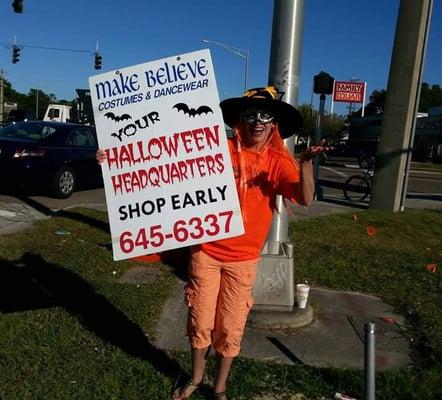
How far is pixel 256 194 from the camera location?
295cm

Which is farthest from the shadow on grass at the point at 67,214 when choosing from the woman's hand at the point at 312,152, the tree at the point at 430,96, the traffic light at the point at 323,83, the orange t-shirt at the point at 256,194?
the tree at the point at 430,96

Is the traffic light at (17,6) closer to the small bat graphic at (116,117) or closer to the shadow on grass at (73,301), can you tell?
the shadow on grass at (73,301)

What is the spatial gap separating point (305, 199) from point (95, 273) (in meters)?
3.21

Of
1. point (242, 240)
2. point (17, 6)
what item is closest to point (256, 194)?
point (242, 240)

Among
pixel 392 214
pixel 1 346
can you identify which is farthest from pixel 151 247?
pixel 392 214

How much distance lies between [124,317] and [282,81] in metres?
2.36

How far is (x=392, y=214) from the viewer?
10352 mm

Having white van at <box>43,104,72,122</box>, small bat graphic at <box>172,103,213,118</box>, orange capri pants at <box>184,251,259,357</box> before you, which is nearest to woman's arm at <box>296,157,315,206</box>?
orange capri pants at <box>184,251,259,357</box>

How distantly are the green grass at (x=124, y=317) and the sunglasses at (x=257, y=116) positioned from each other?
→ 5.39 feet

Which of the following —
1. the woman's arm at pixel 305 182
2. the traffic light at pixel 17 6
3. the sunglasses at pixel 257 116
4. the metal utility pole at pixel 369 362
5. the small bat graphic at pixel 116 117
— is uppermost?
the traffic light at pixel 17 6

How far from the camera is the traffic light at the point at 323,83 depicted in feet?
28.5

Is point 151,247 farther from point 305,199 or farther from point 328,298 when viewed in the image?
point 328,298

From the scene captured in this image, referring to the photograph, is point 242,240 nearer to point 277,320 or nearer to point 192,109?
point 192,109

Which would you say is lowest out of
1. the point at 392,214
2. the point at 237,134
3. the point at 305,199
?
the point at 392,214
